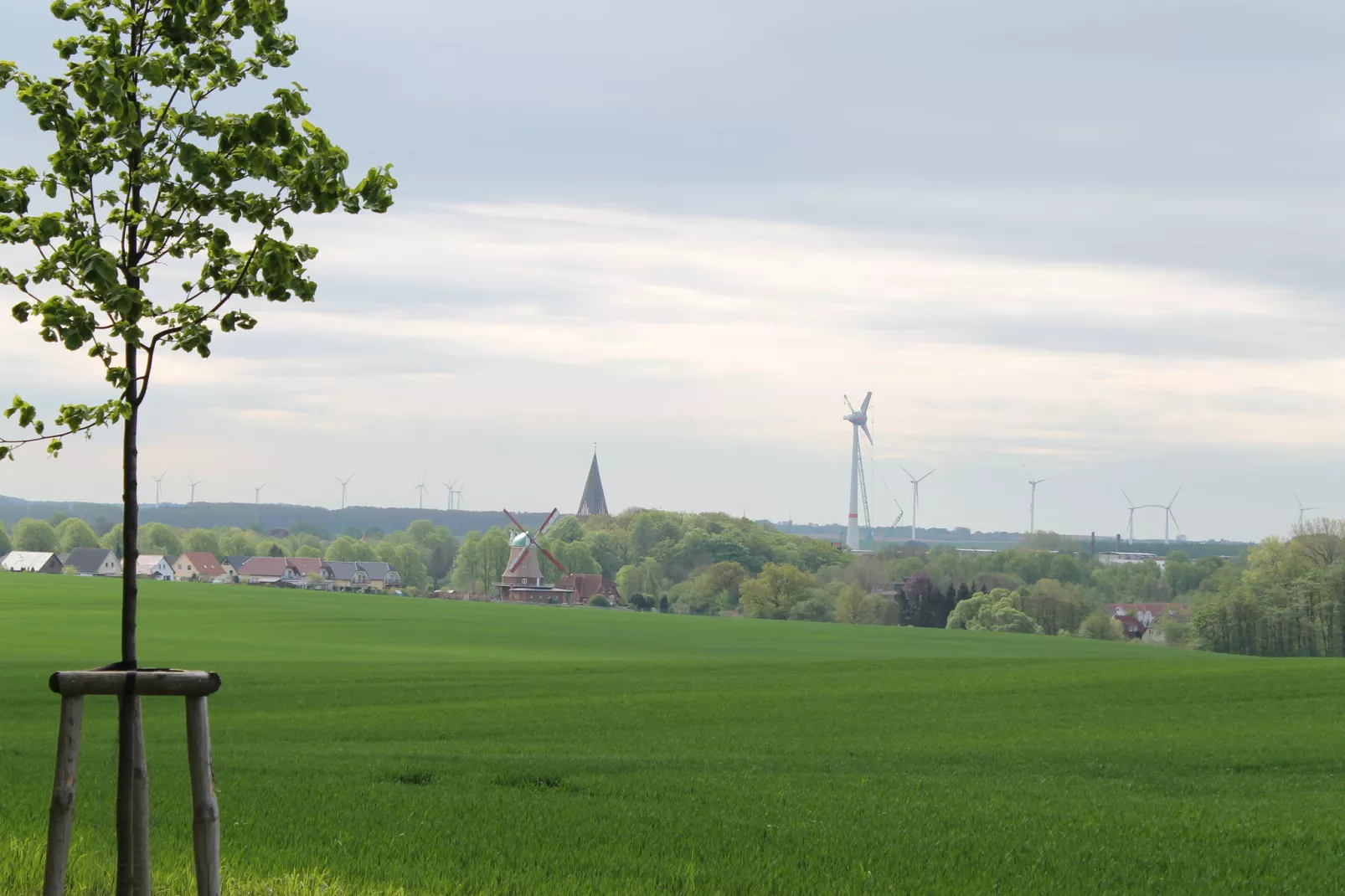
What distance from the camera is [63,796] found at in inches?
323

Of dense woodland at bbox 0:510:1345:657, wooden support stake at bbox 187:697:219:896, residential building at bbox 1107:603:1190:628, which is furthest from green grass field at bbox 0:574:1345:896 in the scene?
residential building at bbox 1107:603:1190:628

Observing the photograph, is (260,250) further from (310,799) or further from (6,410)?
(310,799)

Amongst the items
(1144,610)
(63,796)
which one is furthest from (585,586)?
(63,796)

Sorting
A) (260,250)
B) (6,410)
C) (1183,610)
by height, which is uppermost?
(260,250)

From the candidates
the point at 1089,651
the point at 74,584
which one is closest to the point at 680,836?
the point at 1089,651

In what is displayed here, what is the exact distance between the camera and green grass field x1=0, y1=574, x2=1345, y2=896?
1382 centimetres

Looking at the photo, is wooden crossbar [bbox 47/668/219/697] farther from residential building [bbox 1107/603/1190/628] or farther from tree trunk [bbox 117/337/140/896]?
residential building [bbox 1107/603/1190/628]

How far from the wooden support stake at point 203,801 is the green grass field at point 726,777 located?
2401 millimetres

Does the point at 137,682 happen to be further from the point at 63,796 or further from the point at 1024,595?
the point at 1024,595

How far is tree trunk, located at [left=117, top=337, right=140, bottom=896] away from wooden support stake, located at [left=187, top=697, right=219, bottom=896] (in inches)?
17.0

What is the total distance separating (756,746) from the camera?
29922 mm

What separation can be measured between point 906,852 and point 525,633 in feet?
274

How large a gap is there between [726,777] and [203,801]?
1554cm

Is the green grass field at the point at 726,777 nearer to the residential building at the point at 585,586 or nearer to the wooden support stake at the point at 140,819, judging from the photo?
the wooden support stake at the point at 140,819
